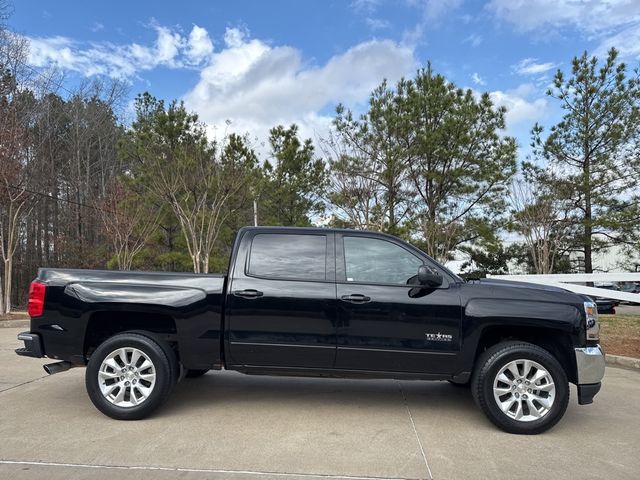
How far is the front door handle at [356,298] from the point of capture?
4504mm

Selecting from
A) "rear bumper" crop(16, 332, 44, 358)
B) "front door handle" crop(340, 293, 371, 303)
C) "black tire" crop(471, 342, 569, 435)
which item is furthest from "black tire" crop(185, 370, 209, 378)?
"black tire" crop(471, 342, 569, 435)

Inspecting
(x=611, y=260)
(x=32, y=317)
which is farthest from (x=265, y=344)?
(x=611, y=260)

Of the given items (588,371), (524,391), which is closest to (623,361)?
(588,371)

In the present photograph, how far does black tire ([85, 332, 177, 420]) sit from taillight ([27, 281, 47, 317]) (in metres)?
0.71

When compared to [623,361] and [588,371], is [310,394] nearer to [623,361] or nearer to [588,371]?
[588,371]

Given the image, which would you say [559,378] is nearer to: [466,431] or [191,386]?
[466,431]

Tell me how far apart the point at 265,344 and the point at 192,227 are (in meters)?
15.2

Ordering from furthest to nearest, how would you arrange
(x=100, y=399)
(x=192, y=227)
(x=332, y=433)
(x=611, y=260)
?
(x=611, y=260)
(x=192, y=227)
(x=100, y=399)
(x=332, y=433)

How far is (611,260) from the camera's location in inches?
1009

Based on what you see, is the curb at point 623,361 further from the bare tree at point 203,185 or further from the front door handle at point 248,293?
the bare tree at point 203,185

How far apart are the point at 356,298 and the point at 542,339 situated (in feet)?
A: 6.31

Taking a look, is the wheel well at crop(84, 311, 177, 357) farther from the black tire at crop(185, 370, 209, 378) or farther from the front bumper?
the front bumper

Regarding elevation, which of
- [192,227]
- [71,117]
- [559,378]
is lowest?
[559,378]

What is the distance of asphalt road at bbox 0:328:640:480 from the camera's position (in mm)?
3498
